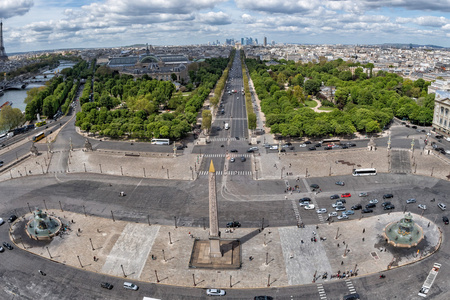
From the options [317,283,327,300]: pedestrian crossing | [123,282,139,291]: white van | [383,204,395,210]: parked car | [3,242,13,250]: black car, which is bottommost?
[317,283,327,300]: pedestrian crossing

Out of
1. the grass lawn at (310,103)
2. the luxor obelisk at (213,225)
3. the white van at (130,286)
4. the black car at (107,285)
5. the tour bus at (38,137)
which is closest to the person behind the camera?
the white van at (130,286)

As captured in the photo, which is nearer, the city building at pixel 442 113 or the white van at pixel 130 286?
the white van at pixel 130 286

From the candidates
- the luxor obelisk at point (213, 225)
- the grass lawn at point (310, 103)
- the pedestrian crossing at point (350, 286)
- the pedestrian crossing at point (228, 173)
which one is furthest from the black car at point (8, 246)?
the grass lawn at point (310, 103)

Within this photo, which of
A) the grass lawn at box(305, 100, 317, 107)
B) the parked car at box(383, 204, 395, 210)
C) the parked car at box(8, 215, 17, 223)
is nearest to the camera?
the parked car at box(8, 215, 17, 223)

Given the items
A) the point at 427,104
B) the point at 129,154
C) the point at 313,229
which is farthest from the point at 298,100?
the point at 313,229

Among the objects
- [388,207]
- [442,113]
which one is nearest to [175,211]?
[388,207]

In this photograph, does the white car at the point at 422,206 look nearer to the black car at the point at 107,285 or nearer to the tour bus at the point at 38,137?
the black car at the point at 107,285

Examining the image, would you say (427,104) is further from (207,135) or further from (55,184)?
(55,184)

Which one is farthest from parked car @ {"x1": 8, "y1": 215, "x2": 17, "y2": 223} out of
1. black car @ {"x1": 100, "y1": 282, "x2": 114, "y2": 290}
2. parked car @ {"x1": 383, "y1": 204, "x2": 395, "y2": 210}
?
parked car @ {"x1": 383, "y1": 204, "x2": 395, "y2": 210}

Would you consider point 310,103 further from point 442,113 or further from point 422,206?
point 422,206

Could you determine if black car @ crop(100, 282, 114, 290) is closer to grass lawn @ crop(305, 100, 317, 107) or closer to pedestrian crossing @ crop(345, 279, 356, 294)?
pedestrian crossing @ crop(345, 279, 356, 294)

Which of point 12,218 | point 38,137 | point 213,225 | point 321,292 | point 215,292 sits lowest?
point 321,292
